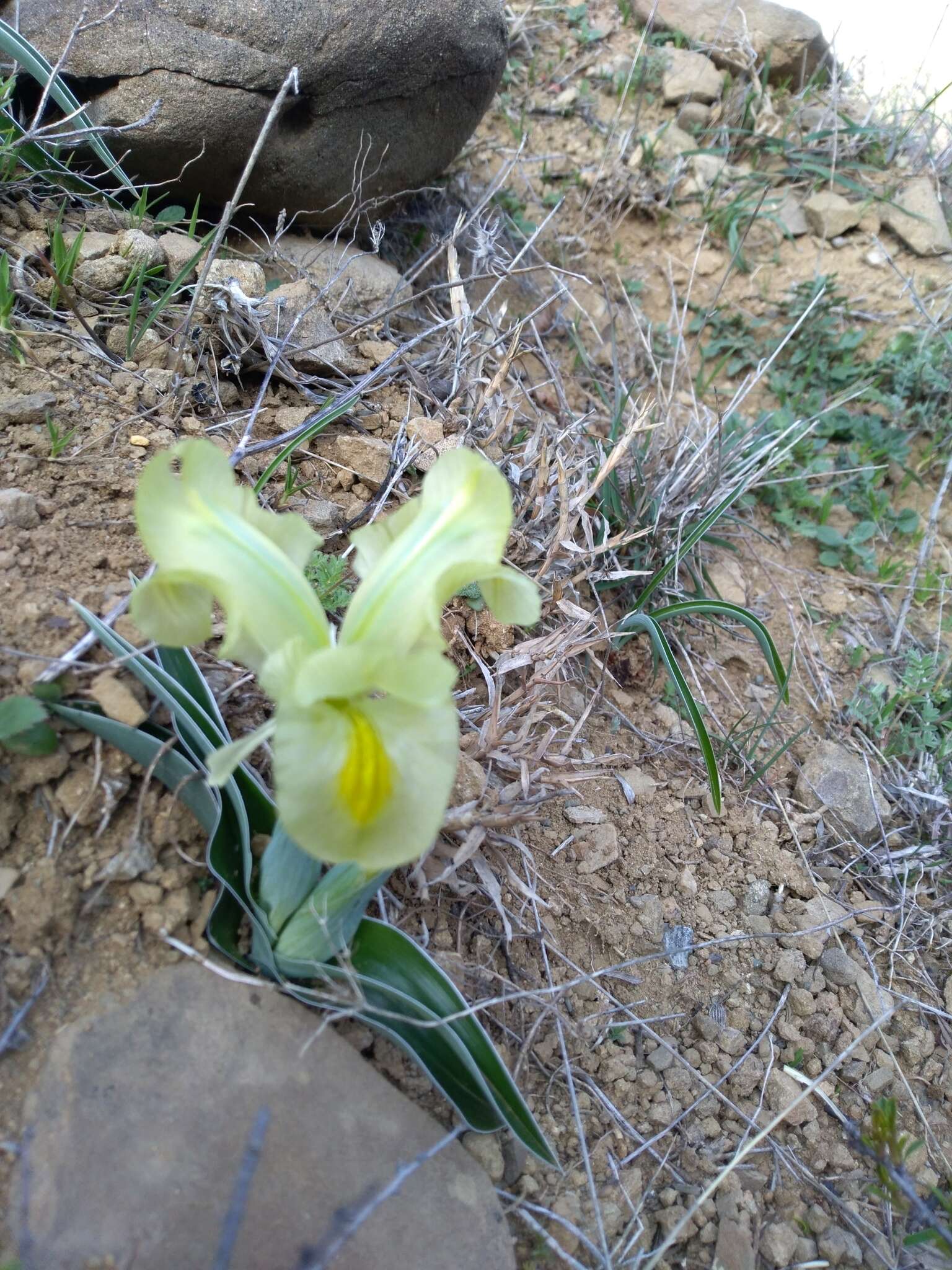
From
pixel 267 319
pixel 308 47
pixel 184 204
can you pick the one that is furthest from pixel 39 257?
pixel 308 47

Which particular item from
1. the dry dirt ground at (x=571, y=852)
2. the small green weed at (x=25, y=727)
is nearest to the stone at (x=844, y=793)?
the dry dirt ground at (x=571, y=852)

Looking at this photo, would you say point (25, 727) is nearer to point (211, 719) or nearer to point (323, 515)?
point (211, 719)

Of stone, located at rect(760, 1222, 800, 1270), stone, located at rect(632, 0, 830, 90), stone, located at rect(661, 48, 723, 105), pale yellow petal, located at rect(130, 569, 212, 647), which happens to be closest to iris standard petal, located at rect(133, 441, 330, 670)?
pale yellow petal, located at rect(130, 569, 212, 647)

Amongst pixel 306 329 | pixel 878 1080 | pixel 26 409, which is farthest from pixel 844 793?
pixel 26 409

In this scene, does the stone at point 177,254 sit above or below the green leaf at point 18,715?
above

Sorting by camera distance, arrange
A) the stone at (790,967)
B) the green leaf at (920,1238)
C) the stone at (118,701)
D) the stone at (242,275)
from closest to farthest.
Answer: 1. the stone at (118,701)
2. the green leaf at (920,1238)
3. the stone at (790,967)
4. the stone at (242,275)

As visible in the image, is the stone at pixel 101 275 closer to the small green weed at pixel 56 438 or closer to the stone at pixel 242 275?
the stone at pixel 242 275

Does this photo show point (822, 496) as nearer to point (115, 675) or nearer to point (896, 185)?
point (896, 185)
